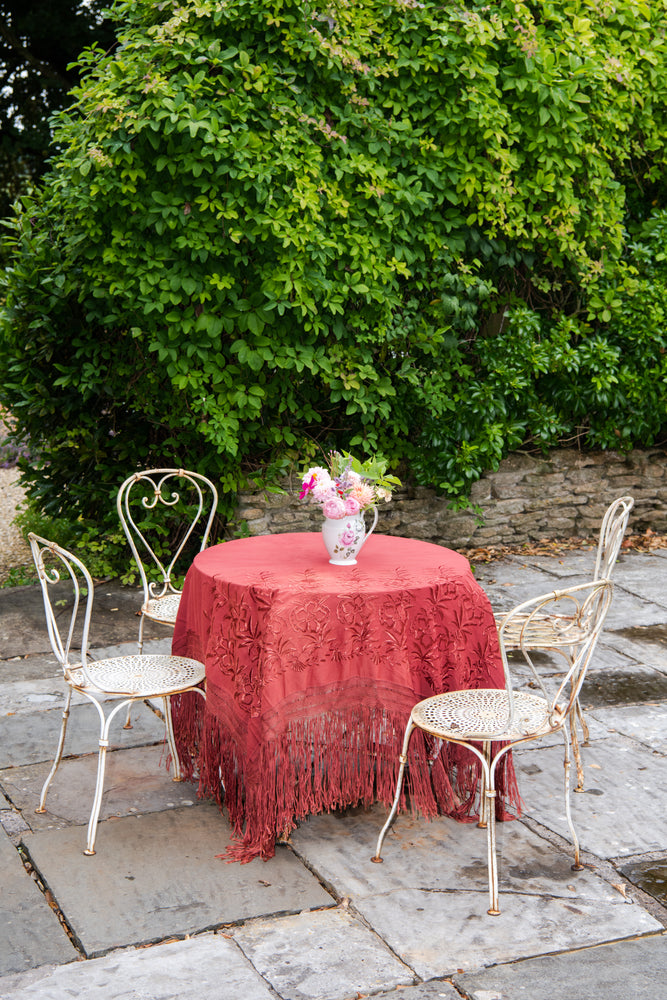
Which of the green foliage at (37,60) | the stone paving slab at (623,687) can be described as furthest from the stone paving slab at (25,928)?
the green foliage at (37,60)

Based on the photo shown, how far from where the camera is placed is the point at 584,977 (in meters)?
2.71

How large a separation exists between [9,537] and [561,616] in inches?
243

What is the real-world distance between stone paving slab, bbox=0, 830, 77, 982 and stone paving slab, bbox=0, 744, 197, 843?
308mm

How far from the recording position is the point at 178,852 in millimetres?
3373

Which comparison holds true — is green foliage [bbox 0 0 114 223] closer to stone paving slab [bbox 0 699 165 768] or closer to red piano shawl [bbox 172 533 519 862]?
stone paving slab [bbox 0 699 165 768]

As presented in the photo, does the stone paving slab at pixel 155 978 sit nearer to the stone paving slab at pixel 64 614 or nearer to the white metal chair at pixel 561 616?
the white metal chair at pixel 561 616

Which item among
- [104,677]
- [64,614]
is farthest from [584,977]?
[64,614]

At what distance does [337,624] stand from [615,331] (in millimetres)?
4902

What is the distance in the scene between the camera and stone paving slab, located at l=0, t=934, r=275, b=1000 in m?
2.62

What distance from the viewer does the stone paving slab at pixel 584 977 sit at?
8.66 feet

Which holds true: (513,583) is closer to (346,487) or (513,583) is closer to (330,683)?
(346,487)

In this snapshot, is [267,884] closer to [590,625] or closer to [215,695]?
[215,695]

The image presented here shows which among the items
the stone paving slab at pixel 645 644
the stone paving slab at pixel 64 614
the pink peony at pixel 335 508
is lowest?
the stone paving slab at pixel 645 644

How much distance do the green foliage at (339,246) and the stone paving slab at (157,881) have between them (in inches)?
123
